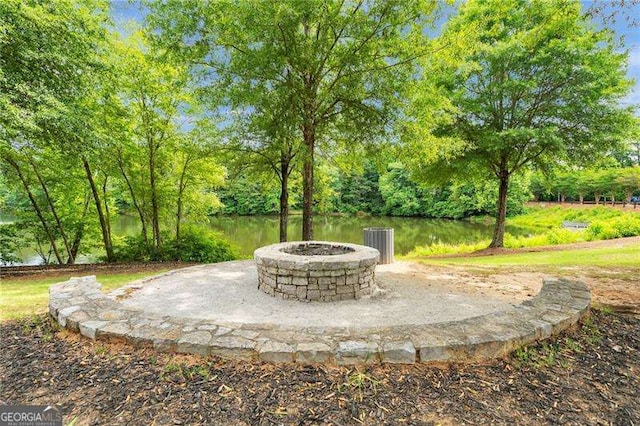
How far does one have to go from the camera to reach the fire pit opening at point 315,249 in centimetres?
614

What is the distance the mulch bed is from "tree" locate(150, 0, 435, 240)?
17.4ft

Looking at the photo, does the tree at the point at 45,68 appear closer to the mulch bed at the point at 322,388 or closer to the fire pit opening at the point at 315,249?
the mulch bed at the point at 322,388

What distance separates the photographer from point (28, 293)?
5625 millimetres

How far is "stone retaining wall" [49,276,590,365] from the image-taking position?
111 inches

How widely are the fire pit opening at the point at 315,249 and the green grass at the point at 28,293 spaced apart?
3.25 metres

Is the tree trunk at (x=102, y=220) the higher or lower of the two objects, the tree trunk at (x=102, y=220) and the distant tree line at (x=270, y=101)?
the lower

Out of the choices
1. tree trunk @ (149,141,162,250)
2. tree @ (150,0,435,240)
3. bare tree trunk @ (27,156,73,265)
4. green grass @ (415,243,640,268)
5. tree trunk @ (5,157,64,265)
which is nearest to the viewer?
tree @ (150,0,435,240)

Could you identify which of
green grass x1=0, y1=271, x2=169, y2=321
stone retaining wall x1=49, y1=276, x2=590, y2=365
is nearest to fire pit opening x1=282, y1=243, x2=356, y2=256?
stone retaining wall x1=49, y1=276, x2=590, y2=365

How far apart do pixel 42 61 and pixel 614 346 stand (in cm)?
936

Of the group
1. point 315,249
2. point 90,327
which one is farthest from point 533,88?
point 90,327

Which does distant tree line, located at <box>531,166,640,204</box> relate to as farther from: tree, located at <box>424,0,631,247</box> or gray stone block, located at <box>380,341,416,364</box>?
gray stone block, located at <box>380,341,416,364</box>

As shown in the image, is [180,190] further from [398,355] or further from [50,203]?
[398,355]

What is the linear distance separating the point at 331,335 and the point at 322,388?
653 millimetres

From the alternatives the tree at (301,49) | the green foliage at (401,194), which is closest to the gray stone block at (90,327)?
the tree at (301,49)
